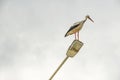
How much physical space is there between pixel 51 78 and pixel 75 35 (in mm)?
3268

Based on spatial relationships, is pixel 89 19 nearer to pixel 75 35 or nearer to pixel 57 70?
pixel 75 35

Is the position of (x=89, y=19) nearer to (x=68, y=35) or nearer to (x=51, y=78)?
(x=68, y=35)

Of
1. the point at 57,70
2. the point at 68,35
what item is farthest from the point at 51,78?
the point at 68,35

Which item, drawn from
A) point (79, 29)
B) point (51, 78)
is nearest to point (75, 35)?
point (79, 29)

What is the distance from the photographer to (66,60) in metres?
37.8

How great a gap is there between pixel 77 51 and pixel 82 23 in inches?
76.7

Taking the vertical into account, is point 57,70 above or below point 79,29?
below

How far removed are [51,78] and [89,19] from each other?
476 cm

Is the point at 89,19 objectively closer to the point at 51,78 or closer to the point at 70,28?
the point at 70,28

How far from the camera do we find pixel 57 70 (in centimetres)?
3803

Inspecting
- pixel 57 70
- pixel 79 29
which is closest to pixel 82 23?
pixel 79 29

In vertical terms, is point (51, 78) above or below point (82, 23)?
below

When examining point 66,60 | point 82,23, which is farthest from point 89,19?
point 66,60

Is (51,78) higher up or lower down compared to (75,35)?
lower down
